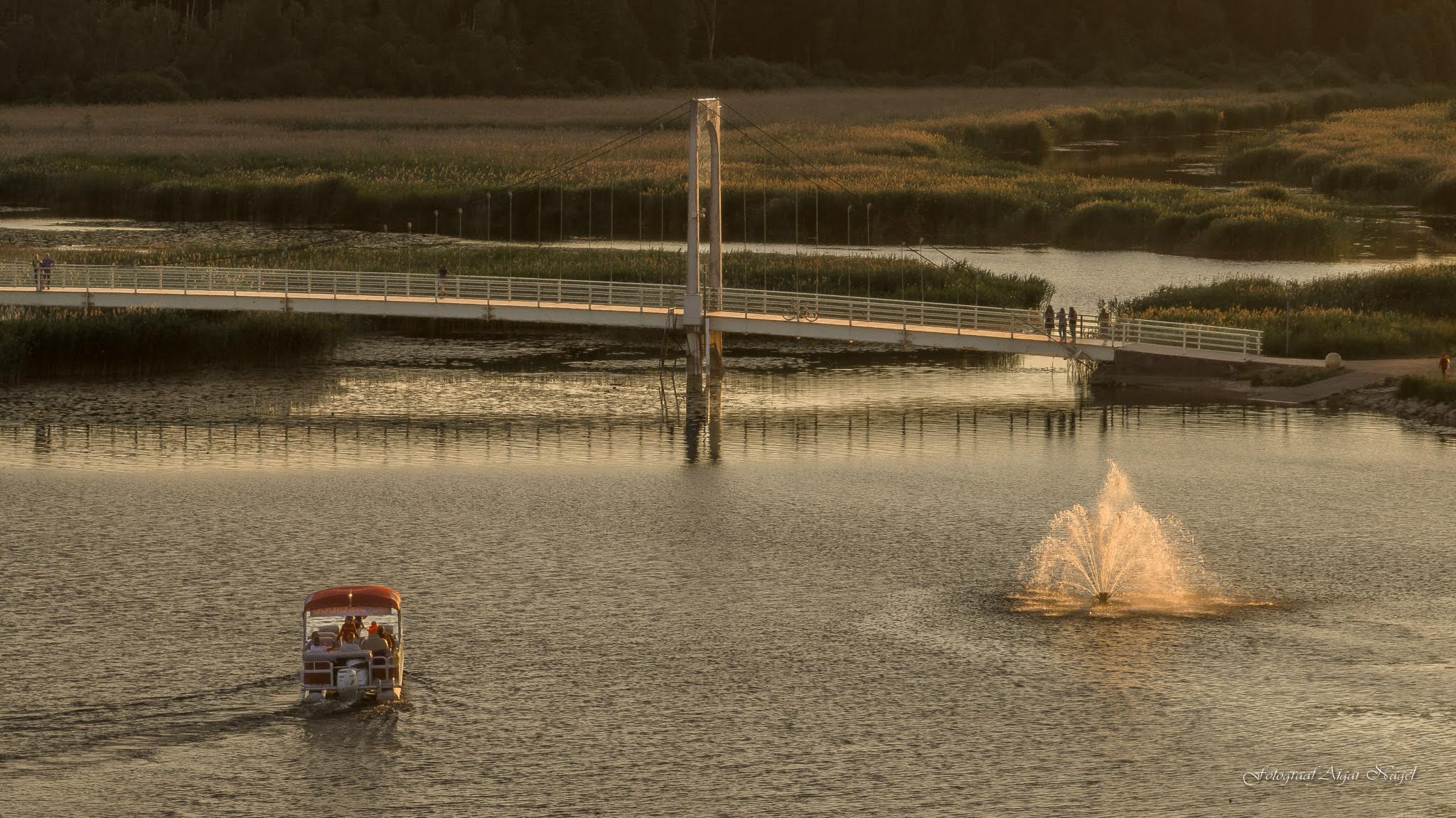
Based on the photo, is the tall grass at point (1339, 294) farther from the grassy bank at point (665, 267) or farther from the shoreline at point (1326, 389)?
the shoreline at point (1326, 389)

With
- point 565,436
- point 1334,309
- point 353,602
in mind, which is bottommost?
A: point 353,602

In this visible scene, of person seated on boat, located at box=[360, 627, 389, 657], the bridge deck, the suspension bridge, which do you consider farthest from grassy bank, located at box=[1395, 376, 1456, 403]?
person seated on boat, located at box=[360, 627, 389, 657]

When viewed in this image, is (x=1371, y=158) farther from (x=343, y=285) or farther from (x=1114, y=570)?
(x=1114, y=570)

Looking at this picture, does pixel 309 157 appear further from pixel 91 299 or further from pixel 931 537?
pixel 931 537

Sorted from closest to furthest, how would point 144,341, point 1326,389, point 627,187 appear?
point 1326,389 → point 144,341 → point 627,187

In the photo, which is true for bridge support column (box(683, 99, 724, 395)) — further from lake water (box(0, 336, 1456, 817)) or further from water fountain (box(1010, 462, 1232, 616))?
water fountain (box(1010, 462, 1232, 616))

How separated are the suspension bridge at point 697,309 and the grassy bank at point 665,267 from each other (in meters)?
6.29

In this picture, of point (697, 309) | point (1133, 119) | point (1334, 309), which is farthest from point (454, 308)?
point (1133, 119)

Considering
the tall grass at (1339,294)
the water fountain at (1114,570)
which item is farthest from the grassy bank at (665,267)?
the water fountain at (1114,570)

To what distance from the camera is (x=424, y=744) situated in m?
36.4

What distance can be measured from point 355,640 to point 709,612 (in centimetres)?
931

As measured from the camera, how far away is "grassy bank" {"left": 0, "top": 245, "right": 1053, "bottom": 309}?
89.1 metres

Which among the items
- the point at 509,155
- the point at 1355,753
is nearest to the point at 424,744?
the point at 1355,753

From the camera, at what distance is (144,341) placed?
7988 centimetres
